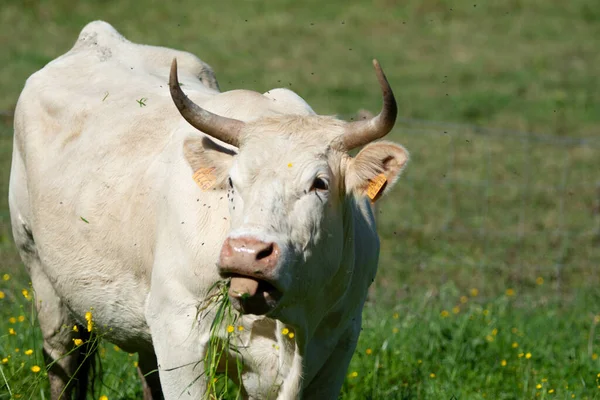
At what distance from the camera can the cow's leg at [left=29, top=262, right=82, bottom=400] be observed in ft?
18.5

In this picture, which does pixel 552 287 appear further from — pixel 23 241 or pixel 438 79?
pixel 438 79

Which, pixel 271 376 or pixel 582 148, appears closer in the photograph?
pixel 271 376

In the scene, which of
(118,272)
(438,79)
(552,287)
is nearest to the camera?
(118,272)

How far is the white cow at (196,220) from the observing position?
3.81 meters

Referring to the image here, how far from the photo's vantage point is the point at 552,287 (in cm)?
907

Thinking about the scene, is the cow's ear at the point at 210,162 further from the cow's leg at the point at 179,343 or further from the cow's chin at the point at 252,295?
the cow's chin at the point at 252,295

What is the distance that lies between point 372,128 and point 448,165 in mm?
9112

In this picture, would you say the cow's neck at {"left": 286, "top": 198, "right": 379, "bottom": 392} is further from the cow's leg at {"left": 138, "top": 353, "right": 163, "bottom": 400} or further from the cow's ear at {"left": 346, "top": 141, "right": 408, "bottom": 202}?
the cow's leg at {"left": 138, "top": 353, "right": 163, "bottom": 400}

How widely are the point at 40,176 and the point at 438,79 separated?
13282 millimetres

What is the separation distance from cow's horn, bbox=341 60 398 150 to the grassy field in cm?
141

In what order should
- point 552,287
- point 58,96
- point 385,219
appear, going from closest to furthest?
point 58,96 → point 552,287 → point 385,219

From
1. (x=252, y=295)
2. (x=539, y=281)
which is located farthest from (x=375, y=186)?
(x=539, y=281)

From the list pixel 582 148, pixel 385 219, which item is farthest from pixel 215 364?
pixel 582 148

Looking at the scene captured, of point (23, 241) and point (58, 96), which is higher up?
point (58, 96)
